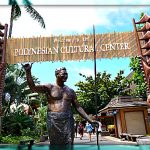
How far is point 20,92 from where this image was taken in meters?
20.6

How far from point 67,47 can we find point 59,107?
5.30m

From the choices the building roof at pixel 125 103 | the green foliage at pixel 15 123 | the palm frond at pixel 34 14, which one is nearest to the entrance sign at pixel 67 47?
the palm frond at pixel 34 14

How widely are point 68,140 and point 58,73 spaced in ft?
2.47

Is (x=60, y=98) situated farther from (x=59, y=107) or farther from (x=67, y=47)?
(x=67, y=47)

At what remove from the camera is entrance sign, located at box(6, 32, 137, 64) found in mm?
7953

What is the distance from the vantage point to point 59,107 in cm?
303

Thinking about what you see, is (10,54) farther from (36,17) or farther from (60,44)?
(36,17)

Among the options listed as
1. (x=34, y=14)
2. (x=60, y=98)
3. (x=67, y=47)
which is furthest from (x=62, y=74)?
(x=34, y=14)

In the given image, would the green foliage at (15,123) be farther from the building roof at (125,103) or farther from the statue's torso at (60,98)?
the statue's torso at (60,98)

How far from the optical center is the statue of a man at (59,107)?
2873mm

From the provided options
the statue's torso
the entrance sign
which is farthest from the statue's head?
the entrance sign

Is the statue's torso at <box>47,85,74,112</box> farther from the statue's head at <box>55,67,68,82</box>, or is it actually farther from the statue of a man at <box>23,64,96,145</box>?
the statue's head at <box>55,67,68,82</box>

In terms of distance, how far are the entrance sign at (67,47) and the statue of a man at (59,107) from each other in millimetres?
4793

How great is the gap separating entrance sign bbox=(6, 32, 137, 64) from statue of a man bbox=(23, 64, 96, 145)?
15.7ft
